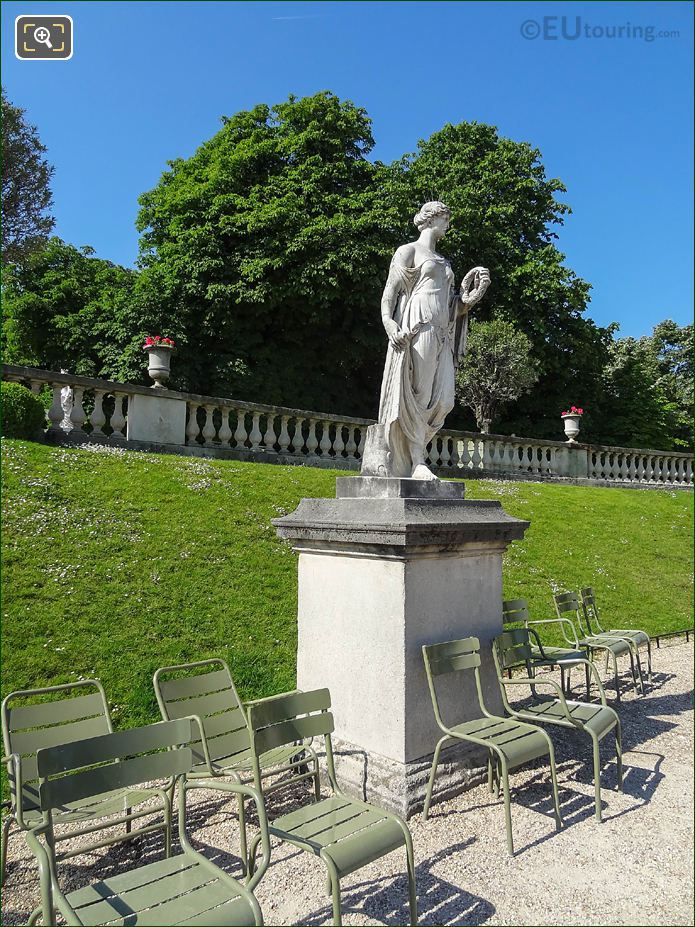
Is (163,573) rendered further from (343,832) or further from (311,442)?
(311,442)

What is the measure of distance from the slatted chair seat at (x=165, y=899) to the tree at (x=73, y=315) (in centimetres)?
1546

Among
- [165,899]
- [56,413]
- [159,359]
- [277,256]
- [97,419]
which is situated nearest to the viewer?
[165,899]

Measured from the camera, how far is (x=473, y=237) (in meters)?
21.5

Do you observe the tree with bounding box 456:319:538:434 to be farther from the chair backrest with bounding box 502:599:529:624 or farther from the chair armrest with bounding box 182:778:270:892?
the chair armrest with bounding box 182:778:270:892

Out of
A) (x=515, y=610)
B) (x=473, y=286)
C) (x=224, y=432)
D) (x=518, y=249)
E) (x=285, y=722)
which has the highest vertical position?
(x=518, y=249)

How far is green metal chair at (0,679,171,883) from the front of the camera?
10.5 feet

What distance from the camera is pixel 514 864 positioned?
11.3 ft

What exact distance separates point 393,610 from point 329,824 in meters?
1.44


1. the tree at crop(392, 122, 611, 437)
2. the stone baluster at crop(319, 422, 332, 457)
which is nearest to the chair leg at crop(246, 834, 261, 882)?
the stone baluster at crop(319, 422, 332, 457)

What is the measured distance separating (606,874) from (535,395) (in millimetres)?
21866

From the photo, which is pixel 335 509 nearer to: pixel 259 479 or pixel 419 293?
pixel 419 293

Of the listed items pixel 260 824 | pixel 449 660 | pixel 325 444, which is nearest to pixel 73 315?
pixel 325 444

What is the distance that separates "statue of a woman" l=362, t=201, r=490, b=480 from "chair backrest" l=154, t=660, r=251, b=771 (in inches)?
77.1

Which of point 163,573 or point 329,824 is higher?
point 163,573
